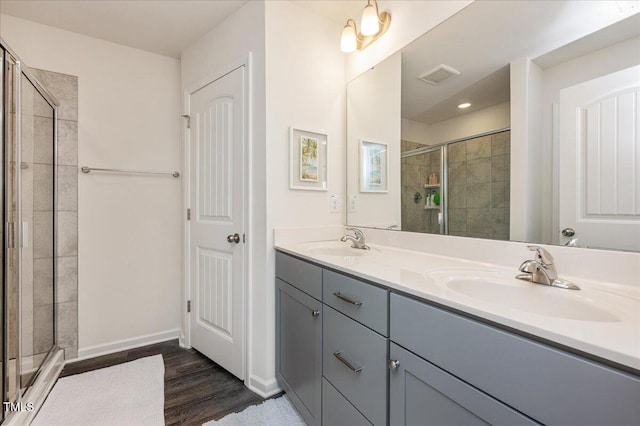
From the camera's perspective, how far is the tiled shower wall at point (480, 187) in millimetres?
1188

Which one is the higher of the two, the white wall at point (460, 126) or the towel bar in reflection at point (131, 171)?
the white wall at point (460, 126)

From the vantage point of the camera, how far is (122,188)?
90.7 inches

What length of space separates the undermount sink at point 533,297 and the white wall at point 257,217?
108 centimetres

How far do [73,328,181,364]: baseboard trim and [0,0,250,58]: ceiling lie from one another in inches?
92.4

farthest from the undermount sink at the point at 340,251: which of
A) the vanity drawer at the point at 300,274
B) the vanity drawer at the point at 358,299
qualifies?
the vanity drawer at the point at 358,299

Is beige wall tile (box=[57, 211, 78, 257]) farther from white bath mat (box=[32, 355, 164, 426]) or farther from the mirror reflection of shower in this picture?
the mirror reflection of shower

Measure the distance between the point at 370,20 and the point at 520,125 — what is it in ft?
3.43

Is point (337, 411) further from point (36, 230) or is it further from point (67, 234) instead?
point (67, 234)

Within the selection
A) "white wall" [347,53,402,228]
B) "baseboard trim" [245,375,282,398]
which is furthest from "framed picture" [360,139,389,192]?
"baseboard trim" [245,375,282,398]

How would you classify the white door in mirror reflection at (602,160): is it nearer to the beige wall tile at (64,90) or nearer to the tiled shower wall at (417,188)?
the tiled shower wall at (417,188)

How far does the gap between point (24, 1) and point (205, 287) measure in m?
2.14

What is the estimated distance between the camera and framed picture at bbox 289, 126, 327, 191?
179 centimetres

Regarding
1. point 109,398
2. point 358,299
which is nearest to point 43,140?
point 109,398

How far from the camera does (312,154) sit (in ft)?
6.13
